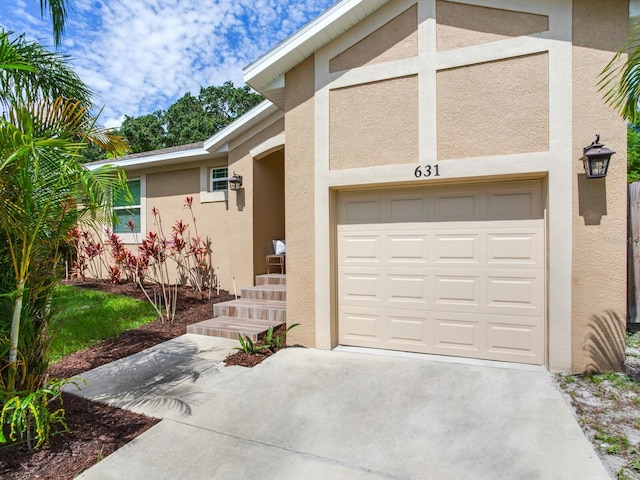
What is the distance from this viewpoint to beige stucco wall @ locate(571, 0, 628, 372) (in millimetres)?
4215

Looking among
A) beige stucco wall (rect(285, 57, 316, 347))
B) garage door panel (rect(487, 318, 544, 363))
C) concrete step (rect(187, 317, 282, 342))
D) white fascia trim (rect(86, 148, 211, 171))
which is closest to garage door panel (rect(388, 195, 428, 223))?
beige stucco wall (rect(285, 57, 316, 347))

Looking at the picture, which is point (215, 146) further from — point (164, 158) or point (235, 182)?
point (164, 158)

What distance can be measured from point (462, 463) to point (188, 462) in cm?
230

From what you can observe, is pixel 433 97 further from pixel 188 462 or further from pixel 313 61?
pixel 188 462

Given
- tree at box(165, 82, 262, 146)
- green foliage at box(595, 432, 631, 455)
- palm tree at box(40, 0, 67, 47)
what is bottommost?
green foliage at box(595, 432, 631, 455)

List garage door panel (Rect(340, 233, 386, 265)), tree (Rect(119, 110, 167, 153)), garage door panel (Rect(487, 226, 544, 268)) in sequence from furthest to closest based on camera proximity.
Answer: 1. tree (Rect(119, 110, 167, 153))
2. garage door panel (Rect(340, 233, 386, 265))
3. garage door panel (Rect(487, 226, 544, 268))

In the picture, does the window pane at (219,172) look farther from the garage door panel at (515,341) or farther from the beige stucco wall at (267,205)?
the garage door panel at (515,341)

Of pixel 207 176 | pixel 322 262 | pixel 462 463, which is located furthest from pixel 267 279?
pixel 462 463

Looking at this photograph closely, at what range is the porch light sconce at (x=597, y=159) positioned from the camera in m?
4.01

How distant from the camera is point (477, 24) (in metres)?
4.70

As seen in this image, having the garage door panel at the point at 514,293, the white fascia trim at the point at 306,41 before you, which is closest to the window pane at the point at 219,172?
the white fascia trim at the point at 306,41

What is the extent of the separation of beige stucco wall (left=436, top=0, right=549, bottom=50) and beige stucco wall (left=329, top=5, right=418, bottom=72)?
14.0 inches

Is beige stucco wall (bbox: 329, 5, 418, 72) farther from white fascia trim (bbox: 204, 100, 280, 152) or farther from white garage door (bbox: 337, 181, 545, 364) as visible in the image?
white fascia trim (bbox: 204, 100, 280, 152)

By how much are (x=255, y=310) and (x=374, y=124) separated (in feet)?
13.0
